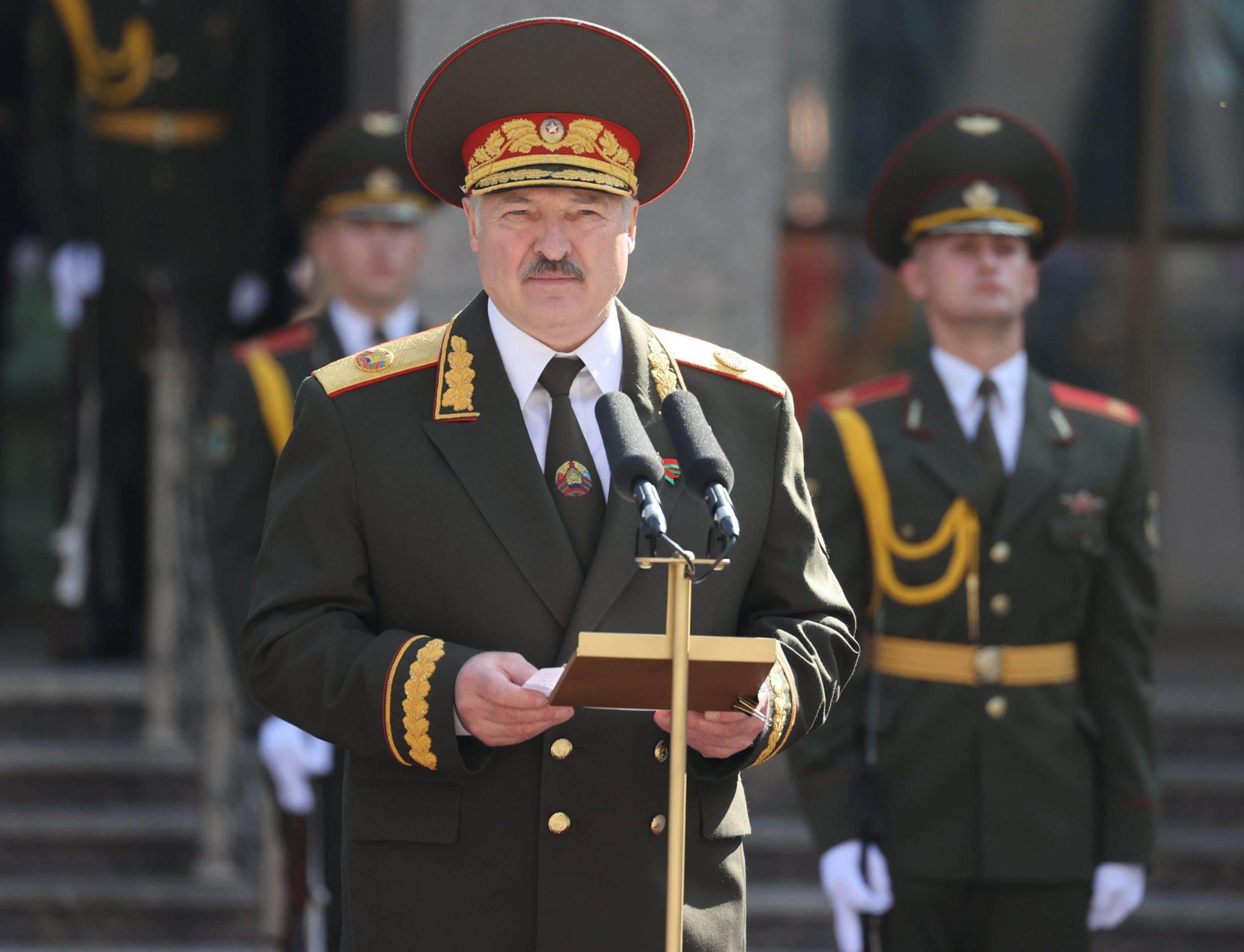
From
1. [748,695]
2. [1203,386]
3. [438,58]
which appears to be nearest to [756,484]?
[748,695]

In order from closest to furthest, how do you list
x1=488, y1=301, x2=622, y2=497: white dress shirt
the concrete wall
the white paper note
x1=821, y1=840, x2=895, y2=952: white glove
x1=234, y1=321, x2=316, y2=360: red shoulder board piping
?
the white paper note → x1=488, y1=301, x2=622, y2=497: white dress shirt → x1=821, y1=840, x2=895, y2=952: white glove → x1=234, y1=321, x2=316, y2=360: red shoulder board piping → the concrete wall

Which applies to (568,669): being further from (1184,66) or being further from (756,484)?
(1184,66)

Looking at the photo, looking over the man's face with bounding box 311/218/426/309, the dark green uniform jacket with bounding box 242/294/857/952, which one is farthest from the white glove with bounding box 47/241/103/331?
the dark green uniform jacket with bounding box 242/294/857/952

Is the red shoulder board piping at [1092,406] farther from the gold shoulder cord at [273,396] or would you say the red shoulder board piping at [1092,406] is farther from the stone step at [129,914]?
the stone step at [129,914]

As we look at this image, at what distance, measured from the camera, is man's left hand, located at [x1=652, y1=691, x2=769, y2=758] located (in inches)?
97.8

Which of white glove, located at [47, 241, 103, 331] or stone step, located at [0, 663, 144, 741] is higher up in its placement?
white glove, located at [47, 241, 103, 331]

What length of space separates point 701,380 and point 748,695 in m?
0.62

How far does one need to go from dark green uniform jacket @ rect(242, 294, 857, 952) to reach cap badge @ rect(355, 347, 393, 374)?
4 cm

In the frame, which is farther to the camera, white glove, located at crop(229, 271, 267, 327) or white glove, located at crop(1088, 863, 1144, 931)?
white glove, located at crop(229, 271, 267, 327)

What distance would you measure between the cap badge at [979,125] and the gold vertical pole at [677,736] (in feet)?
8.44

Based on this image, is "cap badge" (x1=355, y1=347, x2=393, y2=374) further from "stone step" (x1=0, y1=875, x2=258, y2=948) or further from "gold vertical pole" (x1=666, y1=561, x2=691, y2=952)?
"stone step" (x1=0, y1=875, x2=258, y2=948)

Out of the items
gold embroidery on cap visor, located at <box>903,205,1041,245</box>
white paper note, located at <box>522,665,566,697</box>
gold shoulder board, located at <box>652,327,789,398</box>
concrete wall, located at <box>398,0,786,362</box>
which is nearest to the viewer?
white paper note, located at <box>522,665,566,697</box>

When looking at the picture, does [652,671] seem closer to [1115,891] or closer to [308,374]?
[1115,891]

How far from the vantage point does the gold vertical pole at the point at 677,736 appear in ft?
7.18
